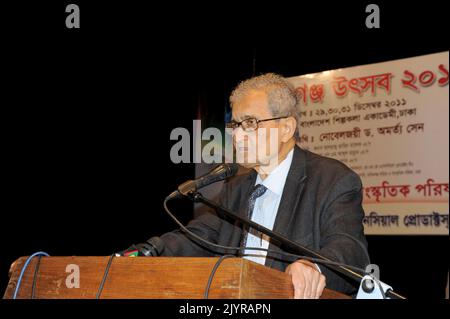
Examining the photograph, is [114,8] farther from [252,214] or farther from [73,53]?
[252,214]

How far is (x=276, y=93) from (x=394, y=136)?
87.6 inches

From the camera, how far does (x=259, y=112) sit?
2.46 meters

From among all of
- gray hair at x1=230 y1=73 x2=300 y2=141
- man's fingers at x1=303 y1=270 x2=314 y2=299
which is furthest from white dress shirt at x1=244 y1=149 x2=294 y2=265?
man's fingers at x1=303 y1=270 x2=314 y2=299

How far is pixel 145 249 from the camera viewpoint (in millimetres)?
1731

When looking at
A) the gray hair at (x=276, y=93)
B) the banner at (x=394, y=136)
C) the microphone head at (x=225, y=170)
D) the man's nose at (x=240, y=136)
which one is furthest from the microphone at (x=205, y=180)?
the banner at (x=394, y=136)

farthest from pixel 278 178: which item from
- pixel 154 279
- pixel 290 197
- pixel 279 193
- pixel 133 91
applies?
pixel 133 91

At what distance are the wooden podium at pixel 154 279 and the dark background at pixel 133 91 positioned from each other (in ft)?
10.0

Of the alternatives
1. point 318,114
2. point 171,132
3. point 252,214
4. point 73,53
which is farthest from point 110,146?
point 252,214

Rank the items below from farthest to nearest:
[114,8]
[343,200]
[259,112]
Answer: [114,8] < [259,112] < [343,200]

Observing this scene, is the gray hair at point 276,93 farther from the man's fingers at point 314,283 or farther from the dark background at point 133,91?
the dark background at point 133,91

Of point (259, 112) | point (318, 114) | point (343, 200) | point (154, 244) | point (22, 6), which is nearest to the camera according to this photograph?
point (154, 244)

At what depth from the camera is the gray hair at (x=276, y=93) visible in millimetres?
2510

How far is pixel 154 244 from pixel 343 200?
0.76 m

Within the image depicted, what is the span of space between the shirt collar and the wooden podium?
0.90 meters
